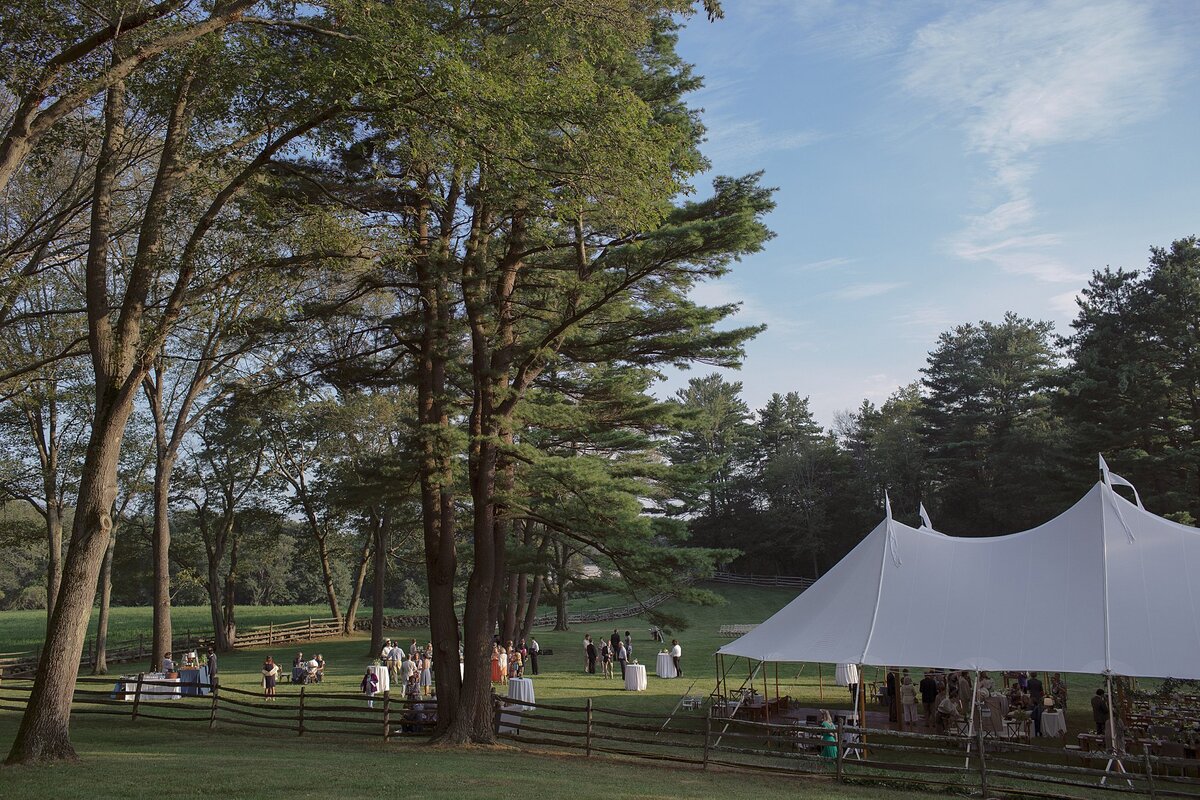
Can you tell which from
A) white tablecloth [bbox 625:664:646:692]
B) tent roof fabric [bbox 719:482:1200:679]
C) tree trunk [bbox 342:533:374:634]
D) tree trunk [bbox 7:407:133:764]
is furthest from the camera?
tree trunk [bbox 342:533:374:634]

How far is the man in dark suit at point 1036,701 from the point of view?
15.0 metres

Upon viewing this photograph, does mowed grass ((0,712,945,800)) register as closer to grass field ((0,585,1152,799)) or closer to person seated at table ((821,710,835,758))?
grass field ((0,585,1152,799))

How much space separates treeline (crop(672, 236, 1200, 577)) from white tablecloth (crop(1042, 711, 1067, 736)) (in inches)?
285

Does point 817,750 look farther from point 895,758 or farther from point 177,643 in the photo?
point 177,643

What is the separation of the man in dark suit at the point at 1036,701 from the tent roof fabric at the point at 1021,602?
2.16m

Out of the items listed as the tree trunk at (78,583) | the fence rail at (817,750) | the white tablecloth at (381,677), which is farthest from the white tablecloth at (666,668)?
the tree trunk at (78,583)

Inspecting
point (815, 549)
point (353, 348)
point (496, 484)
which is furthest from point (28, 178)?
point (815, 549)

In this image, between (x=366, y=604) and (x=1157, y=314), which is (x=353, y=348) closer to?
(x=1157, y=314)

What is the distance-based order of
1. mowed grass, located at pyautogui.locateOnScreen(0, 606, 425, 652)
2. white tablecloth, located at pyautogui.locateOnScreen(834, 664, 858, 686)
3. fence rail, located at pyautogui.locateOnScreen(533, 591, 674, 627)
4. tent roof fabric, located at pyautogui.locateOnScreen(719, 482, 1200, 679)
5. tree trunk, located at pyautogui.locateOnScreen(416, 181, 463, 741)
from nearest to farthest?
tent roof fabric, located at pyautogui.locateOnScreen(719, 482, 1200, 679) → tree trunk, located at pyautogui.locateOnScreen(416, 181, 463, 741) → white tablecloth, located at pyautogui.locateOnScreen(834, 664, 858, 686) → mowed grass, located at pyautogui.locateOnScreen(0, 606, 425, 652) → fence rail, located at pyautogui.locateOnScreen(533, 591, 674, 627)

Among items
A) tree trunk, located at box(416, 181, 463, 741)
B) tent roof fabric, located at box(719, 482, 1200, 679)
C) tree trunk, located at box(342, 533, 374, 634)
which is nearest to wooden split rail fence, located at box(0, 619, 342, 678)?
tree trunk, located at box(342, 533, 374, 634)

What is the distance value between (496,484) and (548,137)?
6.59m

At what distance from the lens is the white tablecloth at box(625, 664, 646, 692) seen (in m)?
22.2

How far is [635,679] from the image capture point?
2225 cm

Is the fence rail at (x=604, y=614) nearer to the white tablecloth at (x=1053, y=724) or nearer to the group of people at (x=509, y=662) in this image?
the group of people at (x=509, y=662)
